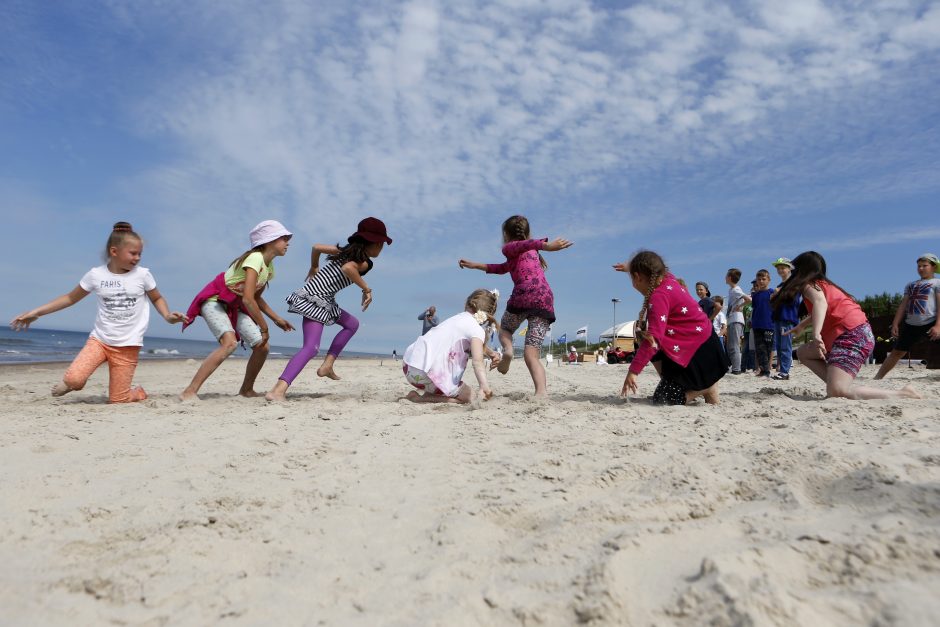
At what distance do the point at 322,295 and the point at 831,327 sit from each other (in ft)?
14.3

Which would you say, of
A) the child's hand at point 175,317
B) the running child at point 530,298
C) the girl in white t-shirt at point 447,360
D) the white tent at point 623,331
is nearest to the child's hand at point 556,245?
the running child at point 530,298

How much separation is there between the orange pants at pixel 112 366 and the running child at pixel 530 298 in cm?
308

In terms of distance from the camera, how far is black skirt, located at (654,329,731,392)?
15.6 ft

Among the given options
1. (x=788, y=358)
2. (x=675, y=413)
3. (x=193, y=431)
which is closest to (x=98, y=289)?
(x=193, y=431)

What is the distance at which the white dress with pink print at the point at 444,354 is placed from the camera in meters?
5.17

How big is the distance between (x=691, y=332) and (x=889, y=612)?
12.2ft

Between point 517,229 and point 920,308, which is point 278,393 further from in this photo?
point 920,308

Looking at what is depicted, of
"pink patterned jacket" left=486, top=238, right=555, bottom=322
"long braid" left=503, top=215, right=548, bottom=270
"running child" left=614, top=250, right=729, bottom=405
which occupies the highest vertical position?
"long braid" left=503, top=215, right=548, bottom=270

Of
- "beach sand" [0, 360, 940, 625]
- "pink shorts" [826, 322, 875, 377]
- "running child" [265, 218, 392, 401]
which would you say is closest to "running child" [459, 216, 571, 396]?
"running child" [265, 218, 392, 401]

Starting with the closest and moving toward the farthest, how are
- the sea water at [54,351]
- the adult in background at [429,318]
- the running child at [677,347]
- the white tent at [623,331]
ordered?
1. the running child at [677,347]
2. the adult in background at [429,318]
3. the sea water at [54,351]
4. the white tent at [623,331]

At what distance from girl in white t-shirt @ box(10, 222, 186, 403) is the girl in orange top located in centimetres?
527

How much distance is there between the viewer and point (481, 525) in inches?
80.6

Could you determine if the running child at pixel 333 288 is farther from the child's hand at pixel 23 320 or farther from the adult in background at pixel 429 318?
the adult in background at pixel 429 318

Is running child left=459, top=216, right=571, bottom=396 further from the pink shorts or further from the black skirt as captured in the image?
the pink shorts
